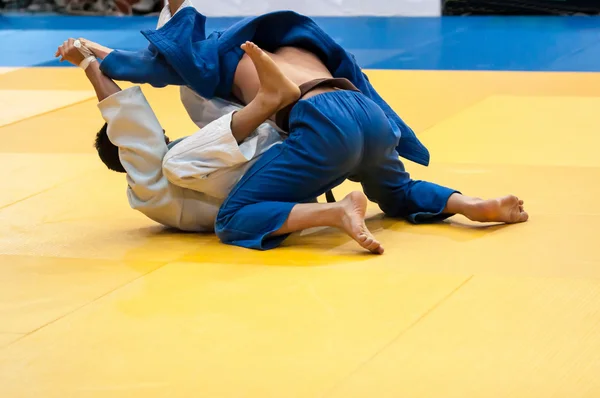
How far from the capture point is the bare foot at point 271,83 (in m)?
3.39

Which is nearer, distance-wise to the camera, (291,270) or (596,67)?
(291,270)

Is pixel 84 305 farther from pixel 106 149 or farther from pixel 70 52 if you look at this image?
pixel 70 52

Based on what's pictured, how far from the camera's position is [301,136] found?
11.5 ft

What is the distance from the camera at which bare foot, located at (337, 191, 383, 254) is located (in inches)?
131

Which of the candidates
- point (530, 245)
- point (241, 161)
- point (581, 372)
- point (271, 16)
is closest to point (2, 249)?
point (241, 161)

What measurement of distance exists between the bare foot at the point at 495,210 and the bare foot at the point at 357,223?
1.50 feet

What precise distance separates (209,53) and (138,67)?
0.28m

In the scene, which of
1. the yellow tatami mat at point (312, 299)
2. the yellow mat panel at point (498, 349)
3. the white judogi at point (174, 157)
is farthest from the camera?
the white judogi at point (174, 157)

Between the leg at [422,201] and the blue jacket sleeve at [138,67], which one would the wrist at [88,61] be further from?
the leg at [422,201]

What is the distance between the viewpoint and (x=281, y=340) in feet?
8.77

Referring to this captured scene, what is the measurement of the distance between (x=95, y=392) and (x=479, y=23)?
27.3 feet

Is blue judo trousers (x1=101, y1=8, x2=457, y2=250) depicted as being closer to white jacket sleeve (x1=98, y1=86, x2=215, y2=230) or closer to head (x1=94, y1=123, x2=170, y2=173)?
white jacket sleeve (x1=98, y1=86, x2=215, y2=230)

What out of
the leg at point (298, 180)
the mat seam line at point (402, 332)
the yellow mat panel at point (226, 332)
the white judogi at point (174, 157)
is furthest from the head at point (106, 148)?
the mat seam line at point (402, 332)

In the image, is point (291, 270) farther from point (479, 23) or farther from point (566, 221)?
point (479, 23)
